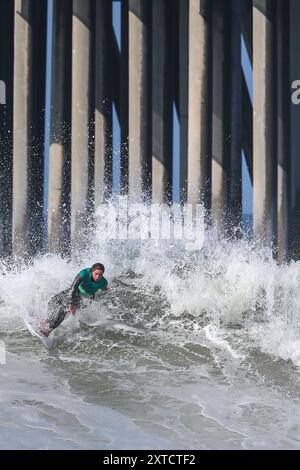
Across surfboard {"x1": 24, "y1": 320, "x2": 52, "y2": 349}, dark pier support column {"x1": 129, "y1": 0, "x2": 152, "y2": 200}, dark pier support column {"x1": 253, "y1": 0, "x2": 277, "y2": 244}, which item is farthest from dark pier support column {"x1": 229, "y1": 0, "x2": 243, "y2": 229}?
surfboard {"x1": 24, "y1": 320, "x2": 52, "y2": 349}

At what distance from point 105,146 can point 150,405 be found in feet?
27.2

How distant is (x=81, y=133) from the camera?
14883 mm

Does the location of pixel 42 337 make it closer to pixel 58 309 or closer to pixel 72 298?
pixel 58 309

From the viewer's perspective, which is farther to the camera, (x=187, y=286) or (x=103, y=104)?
(x=103, y=104)

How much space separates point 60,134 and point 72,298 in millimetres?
5597

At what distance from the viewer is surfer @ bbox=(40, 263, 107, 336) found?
10492 mm

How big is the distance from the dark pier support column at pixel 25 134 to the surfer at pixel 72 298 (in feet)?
15.8

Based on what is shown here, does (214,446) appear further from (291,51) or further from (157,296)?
(291,51)

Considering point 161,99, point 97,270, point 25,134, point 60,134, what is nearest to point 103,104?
point 60,134

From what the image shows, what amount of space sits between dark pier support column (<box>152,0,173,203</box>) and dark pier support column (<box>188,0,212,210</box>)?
832 millimetres

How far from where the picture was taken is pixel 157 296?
41.8ft

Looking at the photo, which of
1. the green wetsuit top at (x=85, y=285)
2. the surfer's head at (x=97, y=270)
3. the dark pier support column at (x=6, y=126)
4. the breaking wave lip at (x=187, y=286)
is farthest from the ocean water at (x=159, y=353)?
the dark pier support column at (x=6, y=126)

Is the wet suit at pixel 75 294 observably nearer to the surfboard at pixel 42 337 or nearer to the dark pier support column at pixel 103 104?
the surfboard at pixel 42 337

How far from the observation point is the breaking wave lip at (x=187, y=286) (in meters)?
11.1
